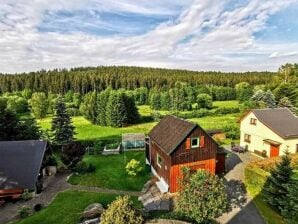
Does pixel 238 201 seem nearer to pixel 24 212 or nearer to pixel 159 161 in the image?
pixel 159 161

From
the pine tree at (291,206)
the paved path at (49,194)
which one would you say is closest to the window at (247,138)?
the pine tree at (291,206)

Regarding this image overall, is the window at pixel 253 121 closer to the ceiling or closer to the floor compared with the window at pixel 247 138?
closer to the ceiling

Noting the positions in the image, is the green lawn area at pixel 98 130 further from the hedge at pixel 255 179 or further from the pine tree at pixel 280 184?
the pine tree at pixel 280 184

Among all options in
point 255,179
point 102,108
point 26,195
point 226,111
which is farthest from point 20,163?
point 226,111

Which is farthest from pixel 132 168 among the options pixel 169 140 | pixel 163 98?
pixel 163 98

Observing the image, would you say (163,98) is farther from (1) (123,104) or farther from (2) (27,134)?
(2) (27,134)
